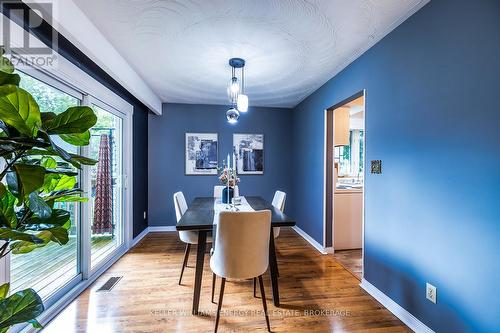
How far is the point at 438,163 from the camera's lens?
157 centimetres

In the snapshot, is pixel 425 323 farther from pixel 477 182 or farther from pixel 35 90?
pixel 35 90

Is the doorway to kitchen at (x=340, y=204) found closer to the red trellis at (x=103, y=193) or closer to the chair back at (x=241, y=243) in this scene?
the chair back at (x=241, y=243)

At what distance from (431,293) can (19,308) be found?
2.28m

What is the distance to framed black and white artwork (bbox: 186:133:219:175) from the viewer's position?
4391 millimetres

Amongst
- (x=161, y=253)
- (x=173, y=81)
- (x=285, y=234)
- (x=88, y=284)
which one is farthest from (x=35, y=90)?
(x=285, y=234)

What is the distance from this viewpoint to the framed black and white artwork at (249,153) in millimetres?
4496

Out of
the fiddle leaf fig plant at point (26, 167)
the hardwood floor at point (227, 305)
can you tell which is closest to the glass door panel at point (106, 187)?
the hardwood floor at point (227, 305)

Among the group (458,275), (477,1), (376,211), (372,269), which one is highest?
(477,1)

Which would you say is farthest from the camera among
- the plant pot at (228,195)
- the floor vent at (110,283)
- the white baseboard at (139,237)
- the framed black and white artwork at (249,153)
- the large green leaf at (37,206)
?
the framed black and white artwork at (249,153)

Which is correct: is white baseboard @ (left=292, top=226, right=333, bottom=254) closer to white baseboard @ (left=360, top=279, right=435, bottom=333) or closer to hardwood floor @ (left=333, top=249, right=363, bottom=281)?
hardwood floor @ (left=333, top=249, right=363, bottom=281)

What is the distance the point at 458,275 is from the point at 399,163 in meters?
0.87

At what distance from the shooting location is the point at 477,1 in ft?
4.37

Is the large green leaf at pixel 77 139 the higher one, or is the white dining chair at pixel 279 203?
the large green leaf at pixel 77 139

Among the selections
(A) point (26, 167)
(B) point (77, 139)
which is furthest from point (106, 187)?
(A) point (26, 167)
